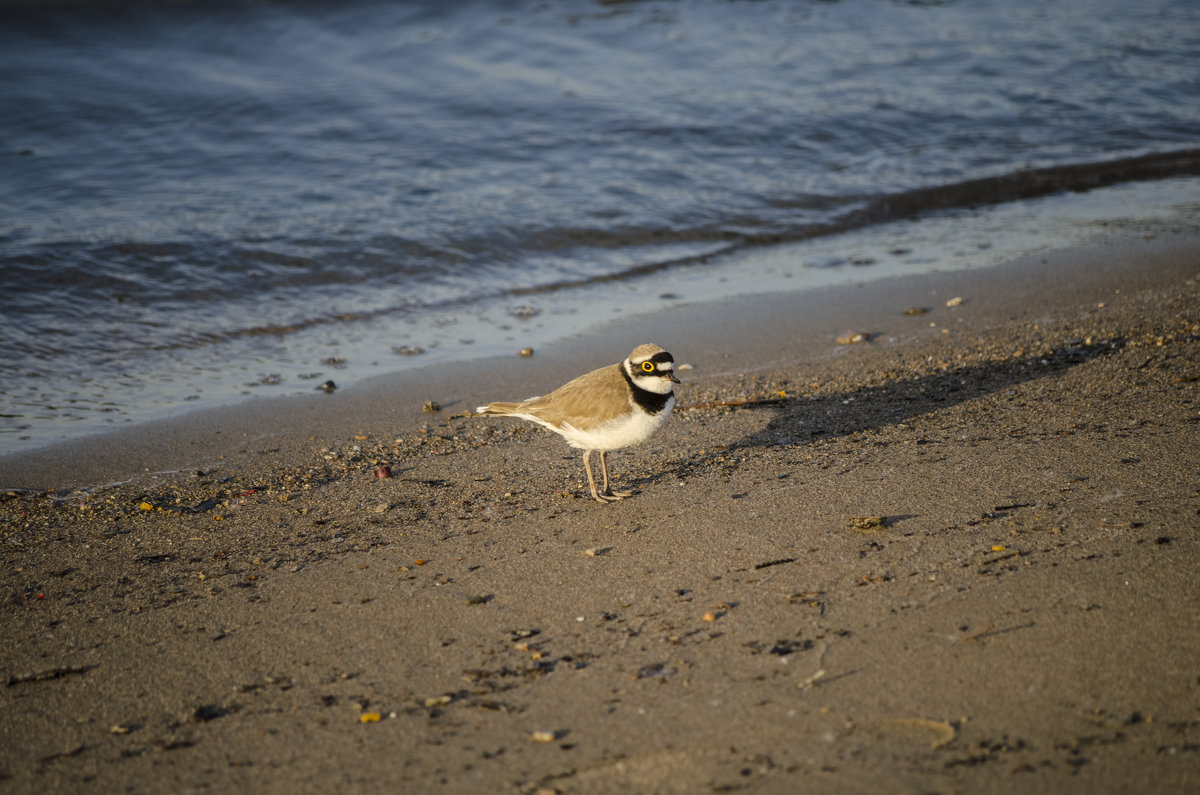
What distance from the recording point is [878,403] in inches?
253

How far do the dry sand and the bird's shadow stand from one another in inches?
1.4

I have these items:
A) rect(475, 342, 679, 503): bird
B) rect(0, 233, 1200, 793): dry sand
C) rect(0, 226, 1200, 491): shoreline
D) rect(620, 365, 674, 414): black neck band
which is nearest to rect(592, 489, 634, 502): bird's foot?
rect(475, 342, 679, 503): bird

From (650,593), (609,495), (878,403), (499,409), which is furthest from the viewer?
(878,403)

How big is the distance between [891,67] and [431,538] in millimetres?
16008

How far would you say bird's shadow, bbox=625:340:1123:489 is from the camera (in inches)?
233

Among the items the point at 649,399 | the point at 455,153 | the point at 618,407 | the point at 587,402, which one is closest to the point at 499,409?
the point at 587,402

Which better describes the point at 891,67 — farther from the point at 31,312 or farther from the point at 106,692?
the point at 106,692

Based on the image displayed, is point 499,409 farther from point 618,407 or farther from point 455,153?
point 455,153

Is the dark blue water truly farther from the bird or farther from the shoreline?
the bird

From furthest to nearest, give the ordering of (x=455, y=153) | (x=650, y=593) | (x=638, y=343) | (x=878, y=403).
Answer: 1. (x=455, y=153)
2. (x=638, y=343)
3. (x=878, y=403)
4. (x=650, y=593)

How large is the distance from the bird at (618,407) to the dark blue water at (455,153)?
10.3 feet

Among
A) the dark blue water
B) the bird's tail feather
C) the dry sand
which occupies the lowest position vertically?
the dry sand

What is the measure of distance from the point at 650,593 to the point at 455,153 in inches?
435

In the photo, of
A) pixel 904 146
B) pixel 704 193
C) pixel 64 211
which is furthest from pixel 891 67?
pixel 64 211
